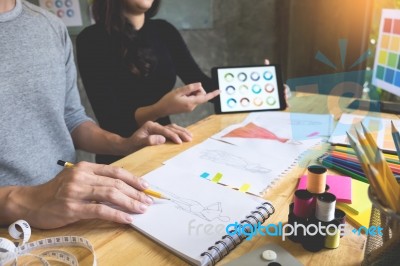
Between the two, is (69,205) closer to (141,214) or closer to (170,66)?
(141,214)

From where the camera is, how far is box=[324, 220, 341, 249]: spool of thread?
490 millimetres

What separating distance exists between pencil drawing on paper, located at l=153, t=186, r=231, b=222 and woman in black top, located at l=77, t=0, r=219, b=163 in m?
0.54

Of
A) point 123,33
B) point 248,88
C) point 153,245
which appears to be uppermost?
point 123,33

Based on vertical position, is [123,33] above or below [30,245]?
above

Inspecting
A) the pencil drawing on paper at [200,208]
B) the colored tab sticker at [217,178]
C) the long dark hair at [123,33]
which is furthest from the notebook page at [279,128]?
the long dark hair at [123,33]

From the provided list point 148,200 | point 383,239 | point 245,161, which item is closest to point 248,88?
point 245,161

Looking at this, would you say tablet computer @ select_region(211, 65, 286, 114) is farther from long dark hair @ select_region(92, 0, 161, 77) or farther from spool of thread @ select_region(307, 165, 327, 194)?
spool of thread @ select_region(307, 165, 327, 194)

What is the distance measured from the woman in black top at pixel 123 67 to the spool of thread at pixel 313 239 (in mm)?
703

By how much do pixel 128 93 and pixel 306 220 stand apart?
1.06 m

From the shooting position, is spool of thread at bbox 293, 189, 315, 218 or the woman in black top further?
the woman in black top

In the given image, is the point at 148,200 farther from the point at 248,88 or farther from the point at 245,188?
the point at 248,88

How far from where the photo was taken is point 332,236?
19.6 inches

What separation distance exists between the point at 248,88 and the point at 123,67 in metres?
0.55

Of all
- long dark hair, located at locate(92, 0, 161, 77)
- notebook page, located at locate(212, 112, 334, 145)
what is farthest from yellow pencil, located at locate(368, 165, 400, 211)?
long dark hair, located at locate(92, 0, 161, 77)
